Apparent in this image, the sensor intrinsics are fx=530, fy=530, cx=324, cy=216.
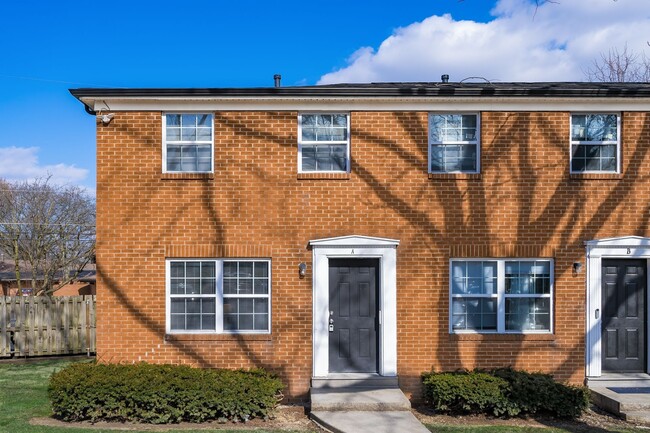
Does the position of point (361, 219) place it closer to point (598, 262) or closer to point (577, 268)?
point (577, 268)

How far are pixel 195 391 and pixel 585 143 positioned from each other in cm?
814

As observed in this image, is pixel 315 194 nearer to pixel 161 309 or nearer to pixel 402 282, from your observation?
pixel 402 282

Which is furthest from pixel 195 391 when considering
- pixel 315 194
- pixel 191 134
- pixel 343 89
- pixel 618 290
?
pixel 618 290

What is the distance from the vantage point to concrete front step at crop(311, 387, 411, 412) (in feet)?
27.6

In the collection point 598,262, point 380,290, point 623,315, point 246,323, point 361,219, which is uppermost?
point 361,219

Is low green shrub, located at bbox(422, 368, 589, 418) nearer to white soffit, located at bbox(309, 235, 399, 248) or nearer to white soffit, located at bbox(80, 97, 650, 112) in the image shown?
white soffit, located at bbox(309, 235, 399, 248)

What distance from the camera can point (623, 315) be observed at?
9.90 m

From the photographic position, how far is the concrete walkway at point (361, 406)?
7680 millimetres

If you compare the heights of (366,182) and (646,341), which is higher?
(366,182)

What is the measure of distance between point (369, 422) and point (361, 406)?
584 mm

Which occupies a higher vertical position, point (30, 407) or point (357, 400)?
point (357, 400)

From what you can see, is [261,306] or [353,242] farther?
[261,306]

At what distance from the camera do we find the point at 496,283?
32.3 ft

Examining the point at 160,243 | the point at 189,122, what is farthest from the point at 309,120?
the point at 160,243
